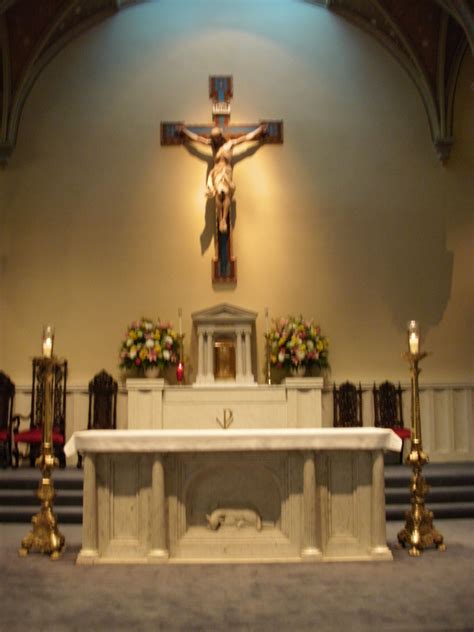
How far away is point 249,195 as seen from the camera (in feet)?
30.9

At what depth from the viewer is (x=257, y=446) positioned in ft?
16.1

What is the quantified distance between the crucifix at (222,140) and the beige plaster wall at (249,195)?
6.5 inches

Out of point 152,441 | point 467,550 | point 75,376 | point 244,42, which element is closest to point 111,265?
point 75,376

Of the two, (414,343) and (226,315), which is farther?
(226,315)

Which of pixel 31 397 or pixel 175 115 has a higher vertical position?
pixel 175 115

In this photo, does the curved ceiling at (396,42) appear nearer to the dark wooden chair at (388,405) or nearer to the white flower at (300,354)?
the dark wooden chair at (388,405)

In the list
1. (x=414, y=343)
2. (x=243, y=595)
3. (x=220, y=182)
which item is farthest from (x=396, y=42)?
(x=243, y=595)

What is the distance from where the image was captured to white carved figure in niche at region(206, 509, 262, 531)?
502cm

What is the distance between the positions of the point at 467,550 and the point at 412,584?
1159 millimetres

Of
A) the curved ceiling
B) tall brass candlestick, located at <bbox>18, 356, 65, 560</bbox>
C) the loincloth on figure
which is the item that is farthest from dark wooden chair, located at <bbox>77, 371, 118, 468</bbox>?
the curved ceiling

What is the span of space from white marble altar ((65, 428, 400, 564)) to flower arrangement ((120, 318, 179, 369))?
3.32 metres

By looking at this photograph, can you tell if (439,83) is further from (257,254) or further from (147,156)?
(147,156)

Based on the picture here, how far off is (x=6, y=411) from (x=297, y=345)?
12.6 ft

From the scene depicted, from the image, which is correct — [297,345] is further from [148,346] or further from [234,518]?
[234,518]
